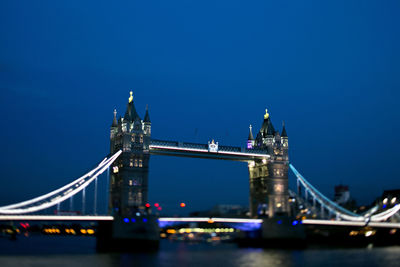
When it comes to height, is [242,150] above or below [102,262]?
above

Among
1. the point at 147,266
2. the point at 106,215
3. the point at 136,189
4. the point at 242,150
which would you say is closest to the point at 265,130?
the point at 242,150

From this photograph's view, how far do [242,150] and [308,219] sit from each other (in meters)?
16.0

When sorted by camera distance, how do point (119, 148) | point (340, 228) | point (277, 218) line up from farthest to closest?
point (340, 228), point (277, 218), point (119, 148)

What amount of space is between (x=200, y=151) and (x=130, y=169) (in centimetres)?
1119

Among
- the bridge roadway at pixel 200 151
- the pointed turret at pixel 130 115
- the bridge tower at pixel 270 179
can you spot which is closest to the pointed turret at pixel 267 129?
the bridge tower at pixel 270 179

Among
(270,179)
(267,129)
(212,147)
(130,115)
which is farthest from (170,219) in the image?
(267,129)

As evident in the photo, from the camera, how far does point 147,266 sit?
45469 mm

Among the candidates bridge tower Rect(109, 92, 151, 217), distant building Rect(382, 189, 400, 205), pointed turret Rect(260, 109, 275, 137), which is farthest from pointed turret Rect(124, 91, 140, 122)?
distant building Rect(382, 189, 400, 205)

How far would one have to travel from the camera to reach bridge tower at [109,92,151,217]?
65.4 metres

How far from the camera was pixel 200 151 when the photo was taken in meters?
70.9

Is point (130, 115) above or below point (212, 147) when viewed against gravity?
above

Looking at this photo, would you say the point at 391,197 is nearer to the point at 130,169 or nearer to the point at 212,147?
the point at 212,147

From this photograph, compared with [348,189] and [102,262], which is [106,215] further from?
[348,189]

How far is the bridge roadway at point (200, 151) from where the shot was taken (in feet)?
226
